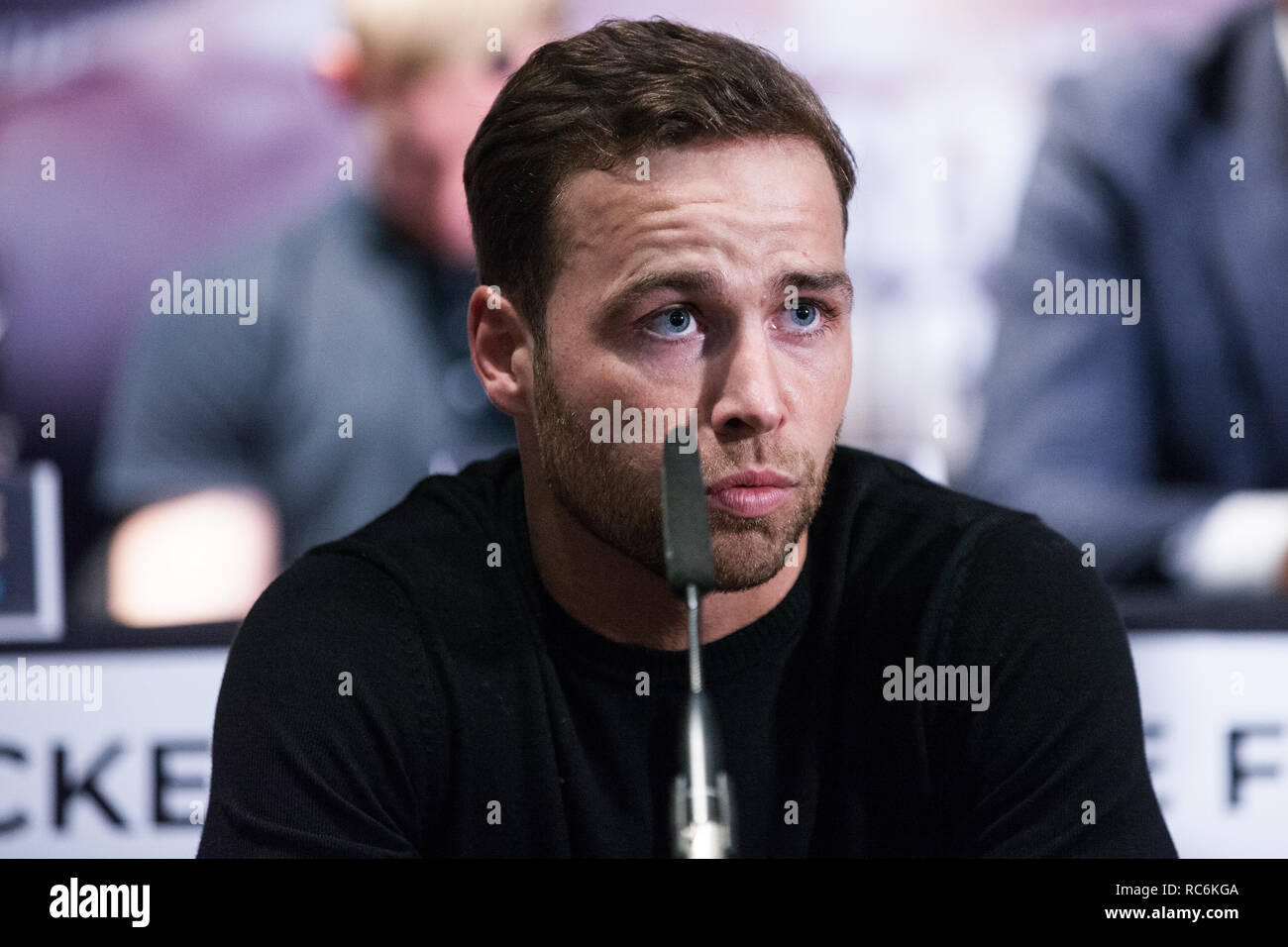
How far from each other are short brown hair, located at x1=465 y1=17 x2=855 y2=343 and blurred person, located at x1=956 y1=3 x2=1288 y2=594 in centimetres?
62

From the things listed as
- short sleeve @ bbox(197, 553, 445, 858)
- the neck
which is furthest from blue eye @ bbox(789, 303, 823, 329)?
short sleeve @ bbox(197, 553, 445, 858)

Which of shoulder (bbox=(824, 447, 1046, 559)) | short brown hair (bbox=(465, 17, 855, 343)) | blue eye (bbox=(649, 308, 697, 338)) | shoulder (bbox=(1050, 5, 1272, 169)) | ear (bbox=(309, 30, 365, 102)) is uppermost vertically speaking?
ear (bbox=(309, 30, 365, 102))

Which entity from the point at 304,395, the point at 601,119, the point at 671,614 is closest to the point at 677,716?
the point at 671,614

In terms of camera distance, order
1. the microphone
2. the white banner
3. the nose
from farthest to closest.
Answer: the white banner
the nose
the microphone

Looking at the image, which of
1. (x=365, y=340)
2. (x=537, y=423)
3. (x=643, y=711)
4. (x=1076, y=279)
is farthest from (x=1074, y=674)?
(x=365, y=340)

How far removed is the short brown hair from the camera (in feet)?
3.29

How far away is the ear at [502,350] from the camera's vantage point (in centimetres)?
112

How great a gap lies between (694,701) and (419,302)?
1056 millimetres

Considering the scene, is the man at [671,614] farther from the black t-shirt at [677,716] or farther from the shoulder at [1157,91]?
the shoulder at [1157,91]

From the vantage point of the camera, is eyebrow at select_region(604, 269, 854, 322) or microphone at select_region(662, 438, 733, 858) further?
eyebrow at select_region(604, 269, 854, 322)

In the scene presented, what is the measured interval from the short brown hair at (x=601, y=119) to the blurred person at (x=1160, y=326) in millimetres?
621

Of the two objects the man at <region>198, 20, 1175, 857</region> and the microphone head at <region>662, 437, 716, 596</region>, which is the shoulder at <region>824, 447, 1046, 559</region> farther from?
the microphone head at <region>662, 437, 716, 596</region>

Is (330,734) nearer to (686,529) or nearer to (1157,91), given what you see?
(686,529)
